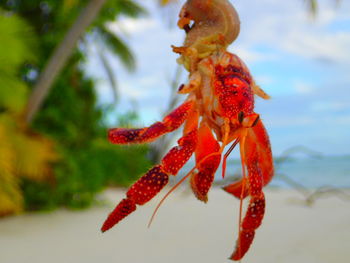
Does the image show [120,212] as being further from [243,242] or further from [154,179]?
[243,242]

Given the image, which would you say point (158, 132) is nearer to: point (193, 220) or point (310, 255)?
point (310, 255)

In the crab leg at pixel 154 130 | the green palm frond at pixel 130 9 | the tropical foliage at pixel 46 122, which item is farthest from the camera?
the green palm frond at pixel 130 9

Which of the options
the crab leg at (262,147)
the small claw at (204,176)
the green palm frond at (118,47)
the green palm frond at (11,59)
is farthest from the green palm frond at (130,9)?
the small claw at (204,176)

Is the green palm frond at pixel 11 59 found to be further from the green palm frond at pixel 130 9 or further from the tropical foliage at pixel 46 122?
the green palm frond at pixel 130 9

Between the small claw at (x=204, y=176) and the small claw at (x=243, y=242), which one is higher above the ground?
the small claw at (x=204, y=176)

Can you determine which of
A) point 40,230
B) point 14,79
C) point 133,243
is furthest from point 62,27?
point 133,243

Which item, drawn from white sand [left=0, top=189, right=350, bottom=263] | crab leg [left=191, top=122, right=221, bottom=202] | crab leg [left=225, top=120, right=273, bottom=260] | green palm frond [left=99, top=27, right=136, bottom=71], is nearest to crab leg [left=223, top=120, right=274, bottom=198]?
crab leg [left=225, top=120, right=273, bottom=260]

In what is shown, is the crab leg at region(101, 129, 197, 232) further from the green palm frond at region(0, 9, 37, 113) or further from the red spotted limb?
the green palm frond at region(0, 9, 37, 113)

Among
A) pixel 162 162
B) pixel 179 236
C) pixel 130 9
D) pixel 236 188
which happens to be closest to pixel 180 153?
pixel 162 162
